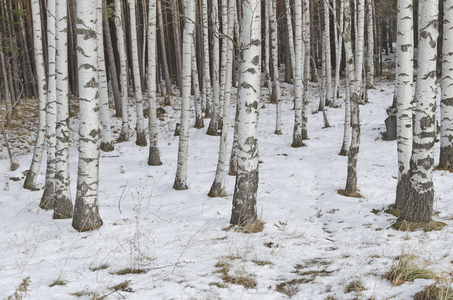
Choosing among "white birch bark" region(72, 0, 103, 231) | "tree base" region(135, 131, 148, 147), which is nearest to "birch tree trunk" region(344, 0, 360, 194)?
"white birch bark" region(72, 0, 103, 231)

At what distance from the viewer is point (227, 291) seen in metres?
3.15

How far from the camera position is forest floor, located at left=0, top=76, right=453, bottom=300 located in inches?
125

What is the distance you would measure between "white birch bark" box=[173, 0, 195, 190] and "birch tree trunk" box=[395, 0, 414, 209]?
3.93 metres

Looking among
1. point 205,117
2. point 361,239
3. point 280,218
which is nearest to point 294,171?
point 280,218

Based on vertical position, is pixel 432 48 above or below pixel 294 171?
above

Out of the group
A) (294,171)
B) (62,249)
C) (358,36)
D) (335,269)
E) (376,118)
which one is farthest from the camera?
(376,118)

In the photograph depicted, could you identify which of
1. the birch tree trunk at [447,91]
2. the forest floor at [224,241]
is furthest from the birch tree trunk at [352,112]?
the birch tree trunk at [447,91]

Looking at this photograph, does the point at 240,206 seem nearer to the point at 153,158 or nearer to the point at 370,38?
the point at 153,158

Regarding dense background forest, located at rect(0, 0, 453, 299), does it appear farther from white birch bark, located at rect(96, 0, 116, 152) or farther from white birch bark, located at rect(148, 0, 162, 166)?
white birch bark, located at rect(96, 0, 116, 152)

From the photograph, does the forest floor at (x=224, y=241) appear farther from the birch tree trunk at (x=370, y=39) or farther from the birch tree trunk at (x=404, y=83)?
the birch tree trunk at (x=370, y=39)

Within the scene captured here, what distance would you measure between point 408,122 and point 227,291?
4381mm

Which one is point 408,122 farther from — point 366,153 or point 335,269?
point 366,153

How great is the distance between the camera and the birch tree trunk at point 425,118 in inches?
181

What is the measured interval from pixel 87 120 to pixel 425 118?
190 inches
